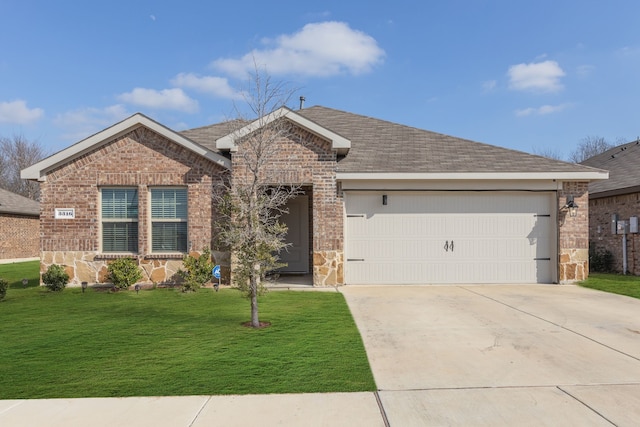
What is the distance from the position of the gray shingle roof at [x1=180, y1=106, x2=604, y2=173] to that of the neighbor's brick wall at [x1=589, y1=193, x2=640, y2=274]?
410 centimetres

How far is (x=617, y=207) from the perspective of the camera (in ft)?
47.2

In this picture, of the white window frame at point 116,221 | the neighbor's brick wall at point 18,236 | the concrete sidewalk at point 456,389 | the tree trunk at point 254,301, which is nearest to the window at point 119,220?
the white window frame at point 116,221

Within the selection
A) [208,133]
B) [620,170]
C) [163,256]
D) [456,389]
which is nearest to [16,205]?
[208,133]

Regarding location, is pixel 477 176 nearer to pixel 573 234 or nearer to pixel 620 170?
pixel 573 234

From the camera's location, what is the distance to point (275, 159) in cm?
1061

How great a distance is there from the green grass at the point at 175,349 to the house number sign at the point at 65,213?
2.70 meters

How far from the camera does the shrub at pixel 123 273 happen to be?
399 inches

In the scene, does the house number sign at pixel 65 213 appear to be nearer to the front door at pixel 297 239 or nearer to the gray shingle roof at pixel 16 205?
the front door at pixel 297 239

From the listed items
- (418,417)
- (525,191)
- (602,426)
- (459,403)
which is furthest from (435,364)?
(525,191)

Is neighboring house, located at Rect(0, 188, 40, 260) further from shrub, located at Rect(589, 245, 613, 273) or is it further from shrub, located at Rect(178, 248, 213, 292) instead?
shrub, located at Rect(589, 245, 613, 273)

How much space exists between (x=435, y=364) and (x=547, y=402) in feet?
4.21

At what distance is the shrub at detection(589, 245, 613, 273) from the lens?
14.6 metres

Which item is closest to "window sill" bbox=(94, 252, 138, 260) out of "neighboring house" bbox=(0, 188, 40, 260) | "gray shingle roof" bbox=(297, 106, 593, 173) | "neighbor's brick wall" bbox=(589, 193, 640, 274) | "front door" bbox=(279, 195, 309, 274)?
"front door" bbox=(279, 195, 309, 274)

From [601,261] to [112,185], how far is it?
642 inches
